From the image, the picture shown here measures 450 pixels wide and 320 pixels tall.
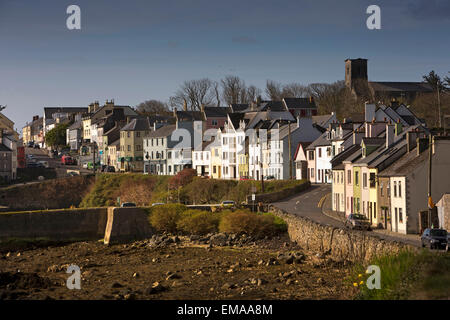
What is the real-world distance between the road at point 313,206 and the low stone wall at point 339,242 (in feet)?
7.73

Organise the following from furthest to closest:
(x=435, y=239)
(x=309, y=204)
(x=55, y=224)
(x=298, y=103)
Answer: (x=298, y=103) < (x=309, y=204) < (x=55, y=224) < (x=435, y=239)

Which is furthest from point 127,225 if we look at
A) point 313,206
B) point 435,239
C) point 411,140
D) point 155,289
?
point 435,239

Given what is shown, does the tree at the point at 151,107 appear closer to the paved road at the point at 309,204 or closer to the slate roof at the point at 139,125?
the slate roof at the point at 139,125

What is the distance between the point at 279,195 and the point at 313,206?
26.3 feet

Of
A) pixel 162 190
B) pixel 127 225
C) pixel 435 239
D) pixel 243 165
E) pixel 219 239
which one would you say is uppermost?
pixel 243 165

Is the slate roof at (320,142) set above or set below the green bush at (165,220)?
above

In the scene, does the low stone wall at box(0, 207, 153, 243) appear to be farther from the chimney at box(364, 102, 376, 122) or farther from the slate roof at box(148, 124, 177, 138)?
the slate roof at box(148, 124, 177, 138)

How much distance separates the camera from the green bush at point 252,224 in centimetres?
5800

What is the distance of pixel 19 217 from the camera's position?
6303cm

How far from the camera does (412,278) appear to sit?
84.8ft

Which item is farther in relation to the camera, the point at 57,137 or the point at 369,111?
the point at 57,137

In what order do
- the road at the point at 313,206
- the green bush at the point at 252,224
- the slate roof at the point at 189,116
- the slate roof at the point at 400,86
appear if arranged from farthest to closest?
1. the slate roof at the point at 400,86
2. the slate roof at the point at 189,116
3. the green bush at the point at 252,224
4. the road at the point at 313,206

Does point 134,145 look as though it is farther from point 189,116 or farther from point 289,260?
point 289,260

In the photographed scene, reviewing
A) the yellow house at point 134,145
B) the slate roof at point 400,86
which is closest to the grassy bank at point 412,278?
the yellow house at point 134,145
